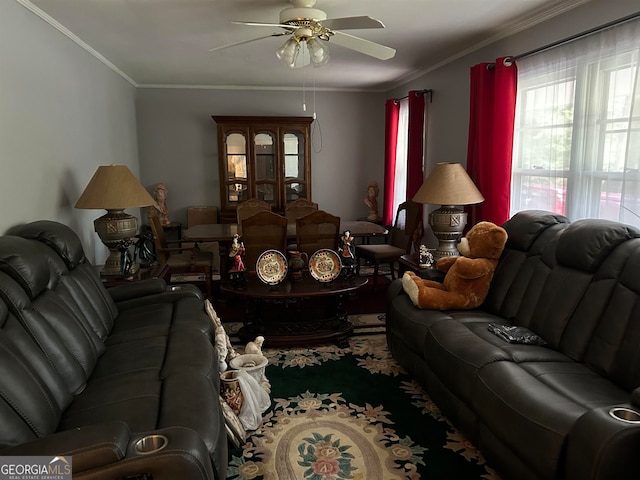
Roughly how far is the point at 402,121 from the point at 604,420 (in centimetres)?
478

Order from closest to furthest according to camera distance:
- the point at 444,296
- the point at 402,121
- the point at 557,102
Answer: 1. the point at 444,296
2. the point at 557,102
3. the point at 402,121

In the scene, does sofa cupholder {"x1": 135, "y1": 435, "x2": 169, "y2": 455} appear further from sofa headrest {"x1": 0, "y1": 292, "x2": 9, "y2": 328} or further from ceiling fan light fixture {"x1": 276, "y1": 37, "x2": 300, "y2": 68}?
ceiling fan light fixture {"x1": 276, "y1": 37, "x2": 300, "y2": 68}

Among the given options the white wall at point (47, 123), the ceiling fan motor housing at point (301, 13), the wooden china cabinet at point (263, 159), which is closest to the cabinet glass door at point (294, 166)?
the wooden china cabinet at point (263, 159)

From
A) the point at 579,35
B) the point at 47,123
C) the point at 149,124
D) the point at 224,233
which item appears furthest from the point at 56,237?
the point at 149,124

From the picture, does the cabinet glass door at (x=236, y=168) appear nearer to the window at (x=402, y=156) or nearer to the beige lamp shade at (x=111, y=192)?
the window at (x=402, y=156)

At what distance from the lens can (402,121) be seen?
581 centimetres

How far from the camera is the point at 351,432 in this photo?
238 centimetres

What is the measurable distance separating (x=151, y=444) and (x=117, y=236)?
2.23m

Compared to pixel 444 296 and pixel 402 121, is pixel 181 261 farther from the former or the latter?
pixel 402 121

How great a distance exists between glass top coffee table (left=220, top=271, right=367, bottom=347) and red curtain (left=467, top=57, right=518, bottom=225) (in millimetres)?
1170

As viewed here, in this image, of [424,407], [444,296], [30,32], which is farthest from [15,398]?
[30,32]

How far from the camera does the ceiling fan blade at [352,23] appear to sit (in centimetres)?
254

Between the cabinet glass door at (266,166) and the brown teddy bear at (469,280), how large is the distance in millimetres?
3510

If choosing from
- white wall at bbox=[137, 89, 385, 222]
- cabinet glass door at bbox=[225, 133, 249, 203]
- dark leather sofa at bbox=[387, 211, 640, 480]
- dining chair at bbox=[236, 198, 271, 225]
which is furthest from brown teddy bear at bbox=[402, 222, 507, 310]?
white wall at bbox=[137, 89, 385, 222]
